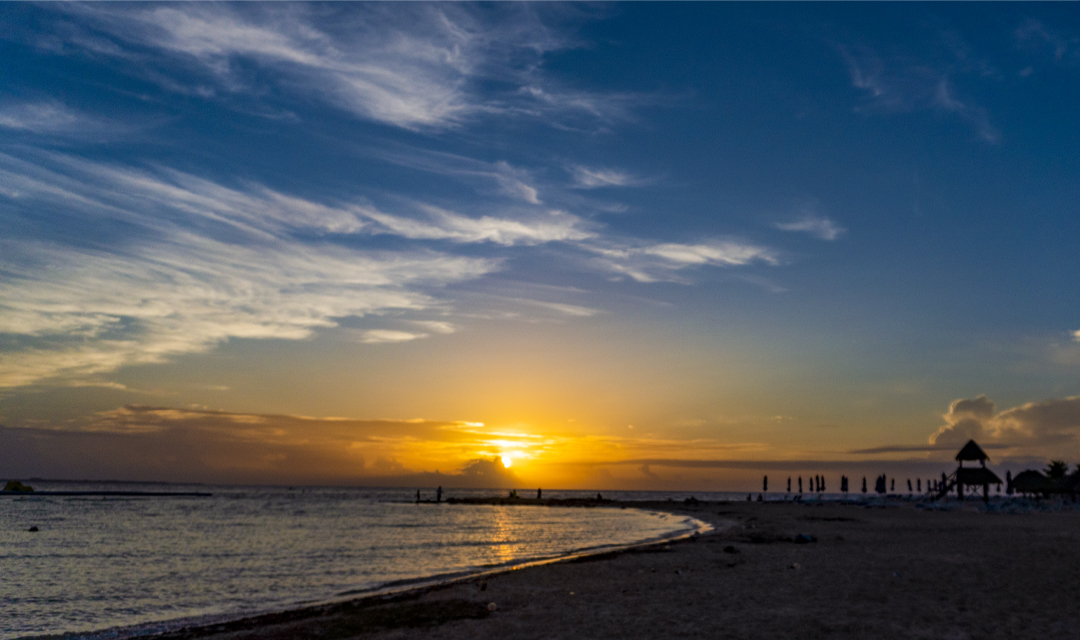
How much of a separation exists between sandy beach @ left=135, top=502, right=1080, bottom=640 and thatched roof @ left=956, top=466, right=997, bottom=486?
51221 mm

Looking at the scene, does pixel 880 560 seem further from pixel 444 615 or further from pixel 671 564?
pixel 444 615

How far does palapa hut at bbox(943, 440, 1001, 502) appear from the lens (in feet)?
225

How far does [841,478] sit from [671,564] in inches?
6241

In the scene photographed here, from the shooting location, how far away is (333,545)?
123 ft

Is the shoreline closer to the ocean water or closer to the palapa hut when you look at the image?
the ocean water

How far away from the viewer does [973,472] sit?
2766 inches

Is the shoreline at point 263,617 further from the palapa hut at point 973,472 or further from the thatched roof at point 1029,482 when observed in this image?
the thatched roof at point 1029,482

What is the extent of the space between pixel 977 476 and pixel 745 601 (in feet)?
230

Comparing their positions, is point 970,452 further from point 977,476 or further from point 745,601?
point 745,601

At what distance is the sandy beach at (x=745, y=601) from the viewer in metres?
12.6

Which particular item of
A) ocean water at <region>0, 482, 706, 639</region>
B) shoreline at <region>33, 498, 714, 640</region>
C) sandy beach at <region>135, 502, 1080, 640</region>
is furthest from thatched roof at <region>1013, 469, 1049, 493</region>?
shoreline at <region>33, 498, 714, 640</region>

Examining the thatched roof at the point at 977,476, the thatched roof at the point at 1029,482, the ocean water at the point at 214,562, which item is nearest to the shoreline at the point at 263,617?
the ocean water at the point at 214,562

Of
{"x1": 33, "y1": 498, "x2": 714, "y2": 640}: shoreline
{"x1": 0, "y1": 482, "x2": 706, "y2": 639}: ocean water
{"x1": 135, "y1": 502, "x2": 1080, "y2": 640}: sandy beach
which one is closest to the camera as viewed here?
{"x1": 135, "y1": 502, "x2": 1080, "y2": 640}: sandy beach

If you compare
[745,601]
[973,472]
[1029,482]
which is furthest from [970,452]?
[745,601]
